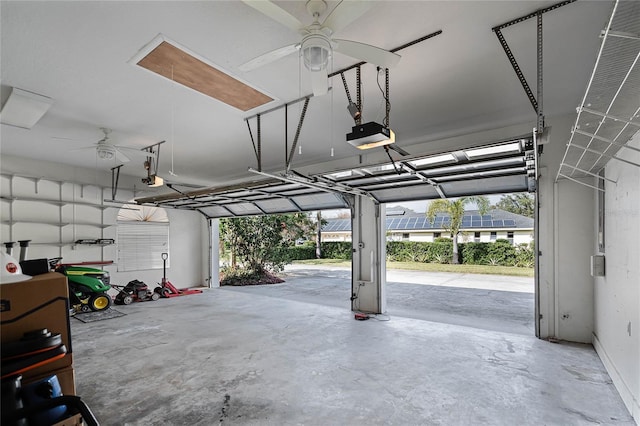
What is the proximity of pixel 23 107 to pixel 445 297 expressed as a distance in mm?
8791

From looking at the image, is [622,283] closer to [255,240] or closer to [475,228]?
[255,240]

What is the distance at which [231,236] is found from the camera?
11.8 m

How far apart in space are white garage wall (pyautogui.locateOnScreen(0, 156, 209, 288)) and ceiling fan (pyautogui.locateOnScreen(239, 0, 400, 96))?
7190 mm

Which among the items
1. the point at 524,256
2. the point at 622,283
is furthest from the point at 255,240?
the point at 524,256

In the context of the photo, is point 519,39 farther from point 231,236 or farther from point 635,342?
point 231,236

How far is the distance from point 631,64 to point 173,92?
404cm

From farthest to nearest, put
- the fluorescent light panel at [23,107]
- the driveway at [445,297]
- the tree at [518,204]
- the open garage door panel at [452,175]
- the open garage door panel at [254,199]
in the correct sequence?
the tree at [518,204] < the open garage door panel at [254,199] < the driveway at [445,297] < the open garage door panel at [452,175] < the fluorescent light panel at [23,107]

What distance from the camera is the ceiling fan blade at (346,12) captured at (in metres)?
1.76

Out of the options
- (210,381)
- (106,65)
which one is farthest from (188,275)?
(106,65)

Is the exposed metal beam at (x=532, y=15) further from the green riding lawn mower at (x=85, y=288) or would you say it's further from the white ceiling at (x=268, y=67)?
the green riding lawn mower at (x=85, y=288)

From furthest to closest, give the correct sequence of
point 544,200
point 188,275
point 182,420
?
point 188,275
point 544,200
point 182,420

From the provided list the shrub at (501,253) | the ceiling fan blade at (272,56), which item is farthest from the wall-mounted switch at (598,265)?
the shrub at (501,253)

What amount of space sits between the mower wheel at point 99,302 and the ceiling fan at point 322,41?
6.53 m

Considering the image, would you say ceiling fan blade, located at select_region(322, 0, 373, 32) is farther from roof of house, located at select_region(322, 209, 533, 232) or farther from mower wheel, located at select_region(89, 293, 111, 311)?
roof of house, located at select_region(322, 209, 533, 232)
